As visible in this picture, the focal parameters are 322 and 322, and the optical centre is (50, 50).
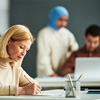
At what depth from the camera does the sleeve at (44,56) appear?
177 inches

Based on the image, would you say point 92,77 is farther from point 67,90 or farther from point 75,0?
point 75,0

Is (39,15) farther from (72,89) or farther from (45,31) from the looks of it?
(72,89)

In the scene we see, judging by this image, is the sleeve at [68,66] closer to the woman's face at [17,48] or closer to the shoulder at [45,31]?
the shoulder at [45,31]

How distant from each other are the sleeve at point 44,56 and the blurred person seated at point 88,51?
29cm

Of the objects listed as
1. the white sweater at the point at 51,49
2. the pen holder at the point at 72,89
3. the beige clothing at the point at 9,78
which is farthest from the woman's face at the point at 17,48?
the white sweater at the point at 51,49

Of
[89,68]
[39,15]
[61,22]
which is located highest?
[39,15]

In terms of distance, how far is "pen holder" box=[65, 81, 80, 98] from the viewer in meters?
1.65

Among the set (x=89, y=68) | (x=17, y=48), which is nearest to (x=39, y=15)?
(x=89, y=68)

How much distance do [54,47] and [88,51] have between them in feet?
1.79

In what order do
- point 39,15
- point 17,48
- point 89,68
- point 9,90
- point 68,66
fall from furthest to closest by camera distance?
1. point 39,15
2. point 68,66
3. point 89,68
4. point 17,48
5. point 9,90

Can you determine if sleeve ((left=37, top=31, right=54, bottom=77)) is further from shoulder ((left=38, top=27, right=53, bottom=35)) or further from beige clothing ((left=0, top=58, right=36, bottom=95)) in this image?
beige clothing ((left=0, top=58, right=36, bottom=95))

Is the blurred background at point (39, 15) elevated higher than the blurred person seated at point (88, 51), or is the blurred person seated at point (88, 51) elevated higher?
the blurred background at point (39, 15)

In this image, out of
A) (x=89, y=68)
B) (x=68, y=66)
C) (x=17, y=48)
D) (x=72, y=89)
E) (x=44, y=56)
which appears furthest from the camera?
(x=44, y=56)

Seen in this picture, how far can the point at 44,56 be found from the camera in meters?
4.52
